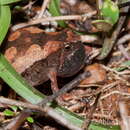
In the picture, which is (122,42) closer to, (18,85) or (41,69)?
(41,69)

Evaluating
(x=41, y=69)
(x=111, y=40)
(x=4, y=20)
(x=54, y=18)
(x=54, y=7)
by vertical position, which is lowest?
(x=41, y=69)

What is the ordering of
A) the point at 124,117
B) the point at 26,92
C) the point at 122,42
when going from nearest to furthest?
the point at 124,117 → the point at 26,92 → the point at 122,42

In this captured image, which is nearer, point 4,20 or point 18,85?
point 18,85

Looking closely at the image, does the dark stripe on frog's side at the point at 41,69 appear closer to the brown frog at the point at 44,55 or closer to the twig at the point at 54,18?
the brown frog at the point at 44,55

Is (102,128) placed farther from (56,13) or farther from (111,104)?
(56,13)

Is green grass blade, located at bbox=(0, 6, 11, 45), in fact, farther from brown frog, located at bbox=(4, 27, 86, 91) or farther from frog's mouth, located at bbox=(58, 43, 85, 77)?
frog's mouth, located at bbox=(58, 43, 85, 77)

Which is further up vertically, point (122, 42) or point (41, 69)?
point (122, 42)

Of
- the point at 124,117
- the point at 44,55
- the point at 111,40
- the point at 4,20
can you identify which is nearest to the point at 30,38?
the point at 44,55
